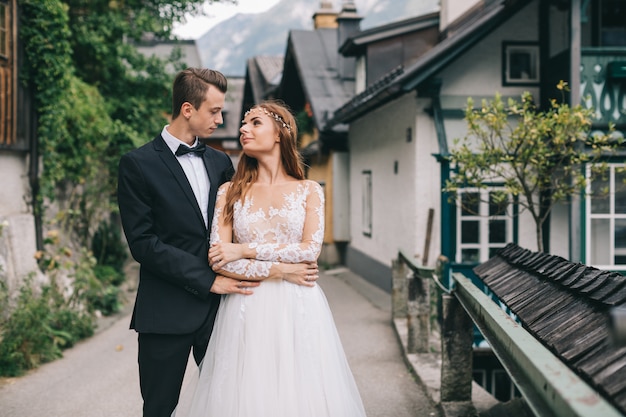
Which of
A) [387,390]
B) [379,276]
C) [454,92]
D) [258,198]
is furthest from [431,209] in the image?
[258,198]

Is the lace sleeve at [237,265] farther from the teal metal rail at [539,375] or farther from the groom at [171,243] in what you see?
the teal metal rail at [539,375]

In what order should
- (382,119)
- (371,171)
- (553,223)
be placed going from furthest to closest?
(371,171) → (382,119) → (553,223)

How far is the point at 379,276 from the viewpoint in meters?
13.3

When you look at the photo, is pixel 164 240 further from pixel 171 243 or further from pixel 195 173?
pixel 195 173

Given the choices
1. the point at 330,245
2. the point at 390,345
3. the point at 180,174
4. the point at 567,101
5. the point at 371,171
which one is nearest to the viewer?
the point at 180,174

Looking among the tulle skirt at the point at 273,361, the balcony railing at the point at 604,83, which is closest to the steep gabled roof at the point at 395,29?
the balcony railing at the point at 604,83

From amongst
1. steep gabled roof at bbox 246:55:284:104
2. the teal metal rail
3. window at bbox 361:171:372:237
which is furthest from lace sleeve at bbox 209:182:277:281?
steep gabled roof at bbox 246:55:284:104

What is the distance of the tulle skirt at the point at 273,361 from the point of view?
3135 millimetres

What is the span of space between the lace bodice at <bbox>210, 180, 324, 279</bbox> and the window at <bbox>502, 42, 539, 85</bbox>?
325 inches

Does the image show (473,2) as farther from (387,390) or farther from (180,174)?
(180,174)

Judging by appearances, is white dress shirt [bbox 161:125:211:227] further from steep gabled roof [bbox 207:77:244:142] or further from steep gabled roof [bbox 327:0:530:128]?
steep gabled roof [bbox 207:77:244:142]

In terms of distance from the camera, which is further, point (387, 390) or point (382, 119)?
point (382, 119)

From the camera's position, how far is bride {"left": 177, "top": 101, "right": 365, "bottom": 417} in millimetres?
3160

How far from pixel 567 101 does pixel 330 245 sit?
9235 millimetres
